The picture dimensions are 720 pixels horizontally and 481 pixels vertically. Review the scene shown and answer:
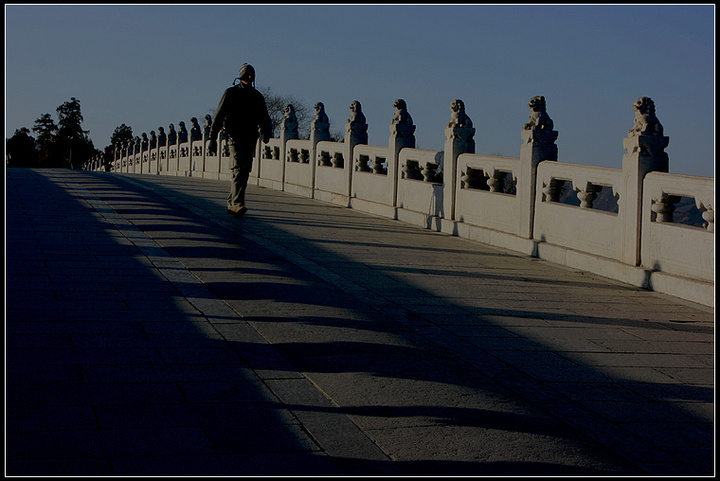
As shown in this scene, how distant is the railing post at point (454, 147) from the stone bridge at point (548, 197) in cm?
2

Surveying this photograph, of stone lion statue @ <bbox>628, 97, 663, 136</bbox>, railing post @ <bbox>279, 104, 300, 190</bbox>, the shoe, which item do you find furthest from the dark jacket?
railing post @ <bbox>279, 104, 300, 190</bbox>

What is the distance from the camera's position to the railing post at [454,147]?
14.1m

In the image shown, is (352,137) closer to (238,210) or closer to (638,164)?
(238,210)

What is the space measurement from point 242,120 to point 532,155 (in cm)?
436

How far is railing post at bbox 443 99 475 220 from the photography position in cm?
1409

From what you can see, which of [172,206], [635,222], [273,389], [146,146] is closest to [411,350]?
[273,389]

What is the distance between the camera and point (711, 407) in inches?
197

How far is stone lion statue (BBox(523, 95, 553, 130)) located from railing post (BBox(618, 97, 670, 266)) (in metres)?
2.14

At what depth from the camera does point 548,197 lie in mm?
11555

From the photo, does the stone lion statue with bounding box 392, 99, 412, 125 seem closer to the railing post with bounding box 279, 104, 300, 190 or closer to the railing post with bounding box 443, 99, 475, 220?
the railing post with bounding box 443, 99, 475, 220

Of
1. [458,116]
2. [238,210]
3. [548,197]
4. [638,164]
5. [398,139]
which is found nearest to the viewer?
[638,164]

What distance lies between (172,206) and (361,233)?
396cm

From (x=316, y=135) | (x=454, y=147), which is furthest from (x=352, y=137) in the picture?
(x=454, y=147)

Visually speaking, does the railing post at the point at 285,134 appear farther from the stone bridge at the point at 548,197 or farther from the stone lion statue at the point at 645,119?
the stone lion statue at the point at 645,119
